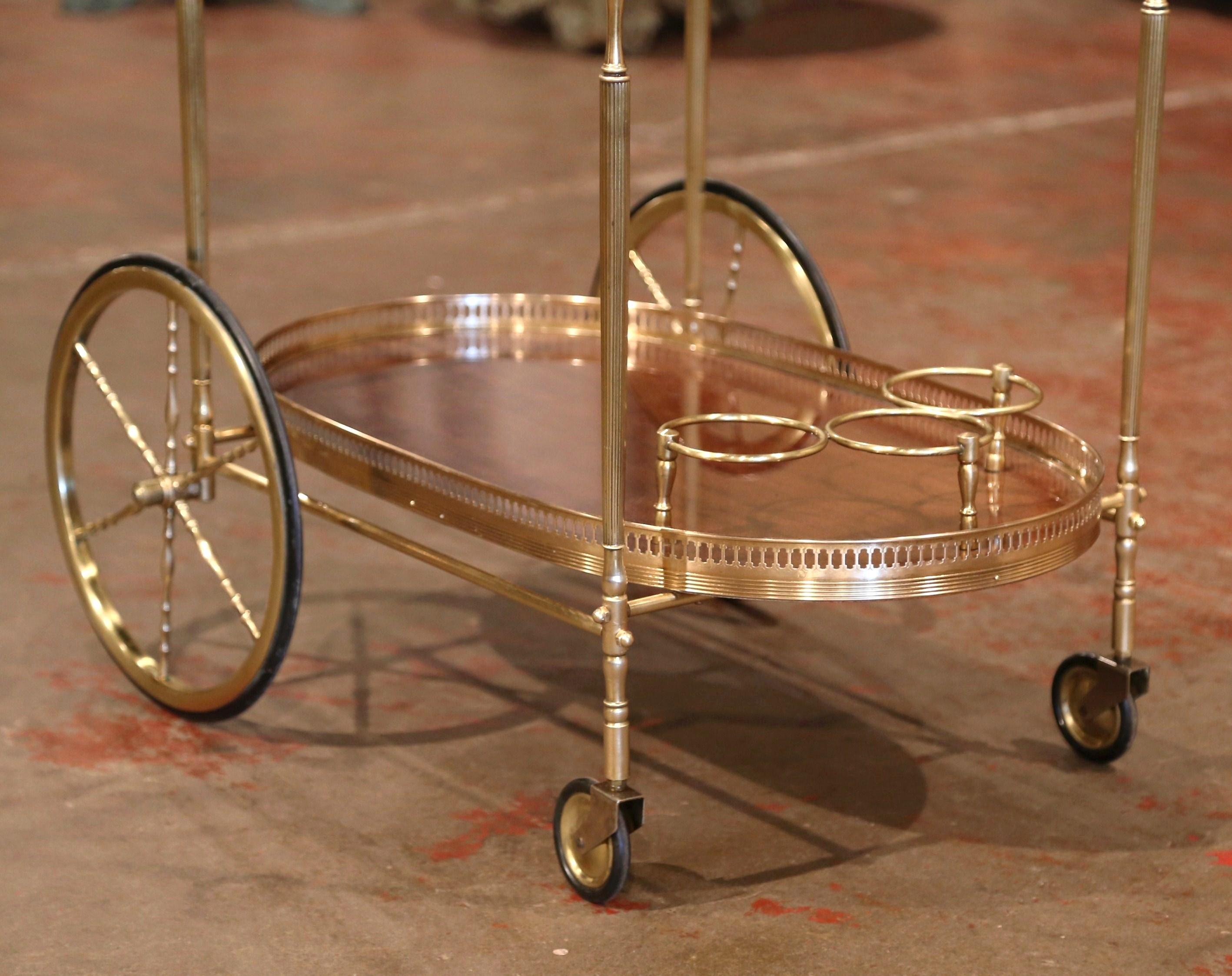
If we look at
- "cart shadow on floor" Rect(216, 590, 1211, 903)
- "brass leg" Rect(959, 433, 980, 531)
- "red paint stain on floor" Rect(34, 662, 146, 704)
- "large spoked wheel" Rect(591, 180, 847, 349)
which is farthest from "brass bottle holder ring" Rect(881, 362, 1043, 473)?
"red paint stain on floor" Rect(34, 662, 146, 704)

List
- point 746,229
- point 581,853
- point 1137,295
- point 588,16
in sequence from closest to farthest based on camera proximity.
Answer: point 581,853 → point 1137,295 → point 746,229 → point 588,16

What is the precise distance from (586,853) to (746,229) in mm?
1508

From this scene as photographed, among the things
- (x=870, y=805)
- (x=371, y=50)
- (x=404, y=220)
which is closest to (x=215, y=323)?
(x=870, y=805)

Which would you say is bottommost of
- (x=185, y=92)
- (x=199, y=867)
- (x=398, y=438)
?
(x=199, y=867)

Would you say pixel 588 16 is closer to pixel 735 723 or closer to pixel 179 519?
pixel 179 519

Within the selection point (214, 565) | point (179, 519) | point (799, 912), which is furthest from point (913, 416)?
point (179, 519)

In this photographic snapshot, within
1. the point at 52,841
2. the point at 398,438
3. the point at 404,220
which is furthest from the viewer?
the point at 404,220

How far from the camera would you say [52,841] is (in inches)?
109

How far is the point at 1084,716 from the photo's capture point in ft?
9.92

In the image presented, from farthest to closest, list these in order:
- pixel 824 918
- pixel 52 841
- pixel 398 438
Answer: pixel 398 438 → pixel 52 841 → pixel 824 918

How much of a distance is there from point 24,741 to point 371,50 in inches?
281

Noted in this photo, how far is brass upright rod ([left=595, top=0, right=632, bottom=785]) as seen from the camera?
2305 mm

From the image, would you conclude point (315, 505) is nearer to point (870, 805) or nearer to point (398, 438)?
point (398, 438)

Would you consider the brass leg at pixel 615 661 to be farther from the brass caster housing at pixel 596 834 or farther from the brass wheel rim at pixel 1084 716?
the brass wheel rim at pixel 1084 716
